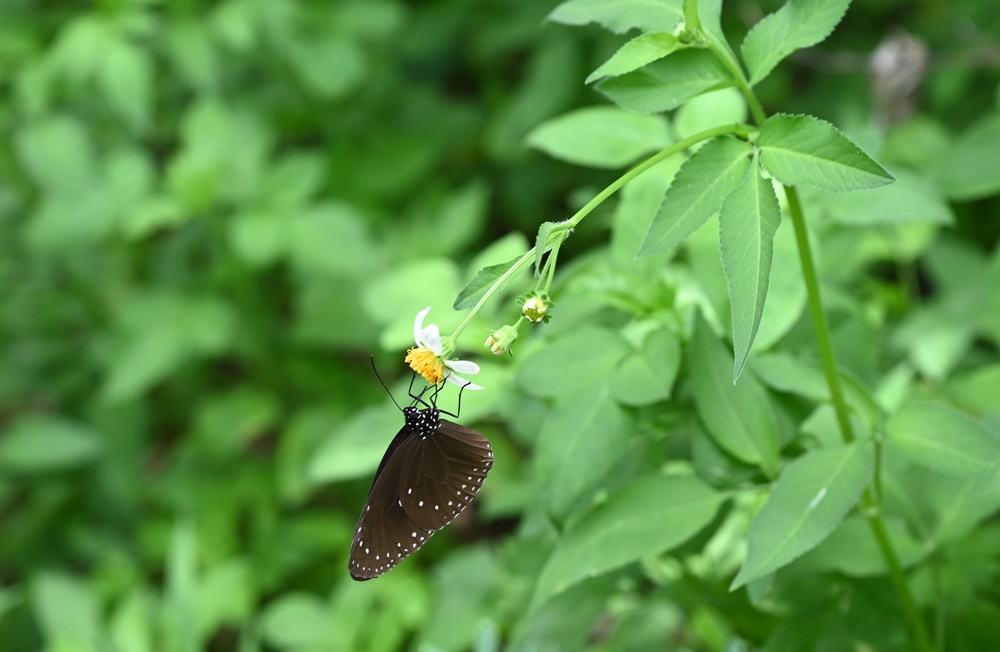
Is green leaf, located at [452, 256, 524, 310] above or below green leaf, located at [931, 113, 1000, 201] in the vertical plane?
above

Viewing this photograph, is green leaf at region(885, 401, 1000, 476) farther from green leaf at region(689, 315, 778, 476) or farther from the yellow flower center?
the yellow flower center

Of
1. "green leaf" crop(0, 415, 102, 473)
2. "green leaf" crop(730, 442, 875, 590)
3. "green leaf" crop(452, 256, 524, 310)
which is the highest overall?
"green leaf" crop(452, 256, 524, 310)

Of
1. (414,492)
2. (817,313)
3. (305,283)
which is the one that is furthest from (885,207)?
(305,283)

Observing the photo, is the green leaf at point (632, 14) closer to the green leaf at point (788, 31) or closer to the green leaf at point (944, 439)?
the green leaf at point (788, 31)

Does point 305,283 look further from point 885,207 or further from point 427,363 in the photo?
point 427,363

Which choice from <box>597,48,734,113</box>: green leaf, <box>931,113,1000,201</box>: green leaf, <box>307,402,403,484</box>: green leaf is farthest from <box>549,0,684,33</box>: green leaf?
<box>931,113,1000,201</box>: green leaf
